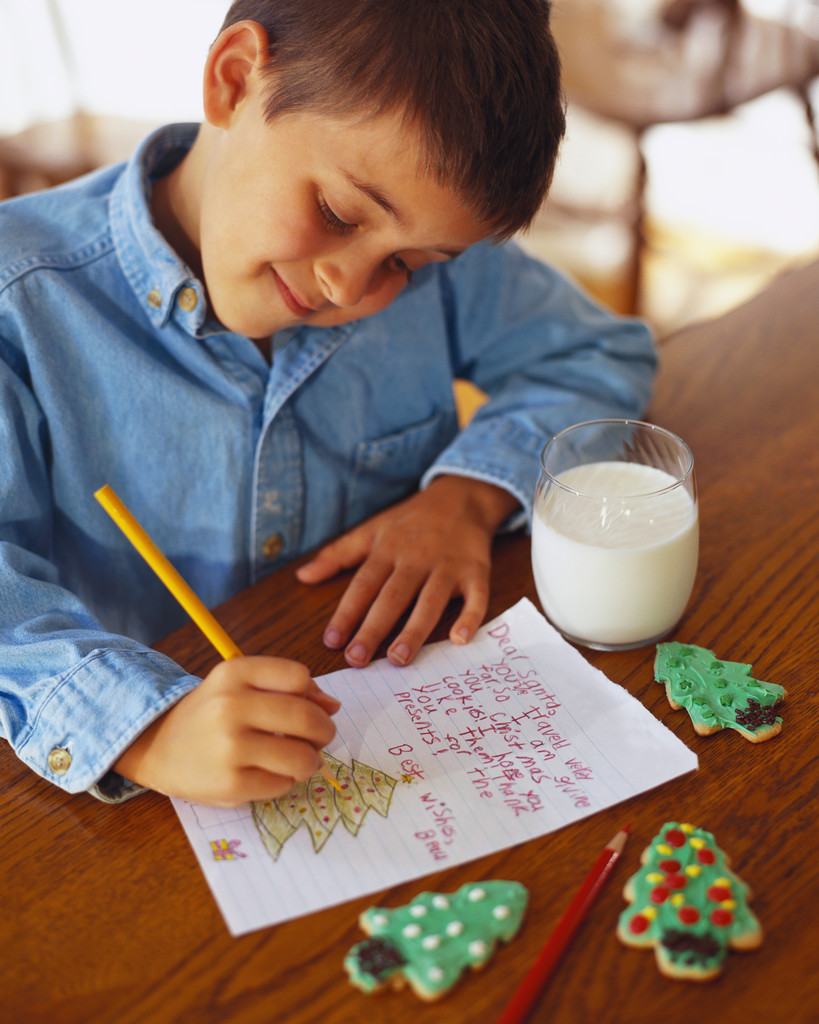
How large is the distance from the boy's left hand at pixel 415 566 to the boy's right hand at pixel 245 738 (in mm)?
120

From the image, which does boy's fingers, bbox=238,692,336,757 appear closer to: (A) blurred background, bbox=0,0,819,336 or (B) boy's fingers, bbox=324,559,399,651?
(B) boy's fingers, bbox=324,559,399,651

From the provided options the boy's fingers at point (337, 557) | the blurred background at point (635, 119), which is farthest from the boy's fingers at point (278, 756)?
the blurred background at point (635, 119)

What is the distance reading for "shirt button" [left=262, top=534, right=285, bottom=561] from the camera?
83 cm

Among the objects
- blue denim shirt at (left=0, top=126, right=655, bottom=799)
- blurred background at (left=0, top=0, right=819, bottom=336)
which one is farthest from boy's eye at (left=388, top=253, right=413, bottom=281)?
blurred background at (left=0, top=0, right=819, bottom=336)

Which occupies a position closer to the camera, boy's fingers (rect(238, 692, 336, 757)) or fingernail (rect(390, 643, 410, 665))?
boy's fingers (rect(238, 692, 336, 757))

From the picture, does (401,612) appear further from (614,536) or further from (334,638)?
(614,536)

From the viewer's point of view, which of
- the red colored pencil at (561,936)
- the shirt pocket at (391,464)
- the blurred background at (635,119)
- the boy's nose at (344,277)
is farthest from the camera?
the blurred background at (635,119)

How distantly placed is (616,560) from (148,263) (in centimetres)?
41

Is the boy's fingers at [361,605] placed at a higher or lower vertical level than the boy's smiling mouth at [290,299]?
lower

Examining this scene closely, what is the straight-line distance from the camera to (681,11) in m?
2.28

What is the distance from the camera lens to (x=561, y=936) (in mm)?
442

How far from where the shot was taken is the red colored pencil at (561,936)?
41 centimetres

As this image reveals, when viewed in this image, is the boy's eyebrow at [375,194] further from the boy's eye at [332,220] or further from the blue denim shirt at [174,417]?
the blue denim shirt at [174,417]

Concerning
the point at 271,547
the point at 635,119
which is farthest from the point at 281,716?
the point at 635,119
